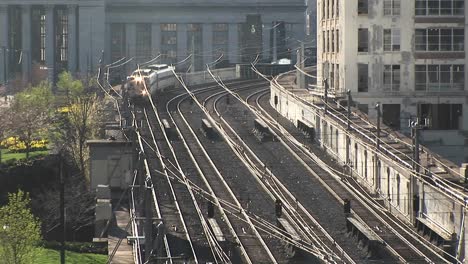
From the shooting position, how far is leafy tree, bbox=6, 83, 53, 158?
263 ft

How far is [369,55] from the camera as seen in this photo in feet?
219

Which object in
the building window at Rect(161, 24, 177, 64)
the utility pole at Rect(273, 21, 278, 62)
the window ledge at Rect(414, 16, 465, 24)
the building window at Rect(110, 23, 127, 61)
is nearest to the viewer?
the window ledge at Rect(414, 16, 465, 24)

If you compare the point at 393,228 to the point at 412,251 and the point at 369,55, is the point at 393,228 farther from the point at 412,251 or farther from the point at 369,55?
the point at 369,55

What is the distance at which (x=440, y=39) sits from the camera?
217 ft

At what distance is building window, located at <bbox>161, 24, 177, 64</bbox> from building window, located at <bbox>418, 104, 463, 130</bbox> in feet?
280

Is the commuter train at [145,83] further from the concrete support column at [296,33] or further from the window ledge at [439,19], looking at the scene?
the concrete support column at [296,33]

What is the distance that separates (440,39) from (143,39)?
8961cm

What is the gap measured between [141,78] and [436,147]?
2465 centimetres

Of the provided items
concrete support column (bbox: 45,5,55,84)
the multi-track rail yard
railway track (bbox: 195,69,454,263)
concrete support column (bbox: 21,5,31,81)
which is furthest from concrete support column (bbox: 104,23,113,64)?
railway track (bbox: 195,69,454,263)

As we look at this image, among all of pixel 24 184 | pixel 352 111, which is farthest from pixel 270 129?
pixel 24 184

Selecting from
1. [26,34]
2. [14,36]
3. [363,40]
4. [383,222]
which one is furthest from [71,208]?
[14,36]

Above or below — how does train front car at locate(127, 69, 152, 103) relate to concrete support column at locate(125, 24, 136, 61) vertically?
below

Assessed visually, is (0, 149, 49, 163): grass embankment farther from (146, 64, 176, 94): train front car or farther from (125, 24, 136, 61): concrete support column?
(125, 24, 136, 61): concrete support column

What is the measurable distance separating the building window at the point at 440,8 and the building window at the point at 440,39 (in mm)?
846
